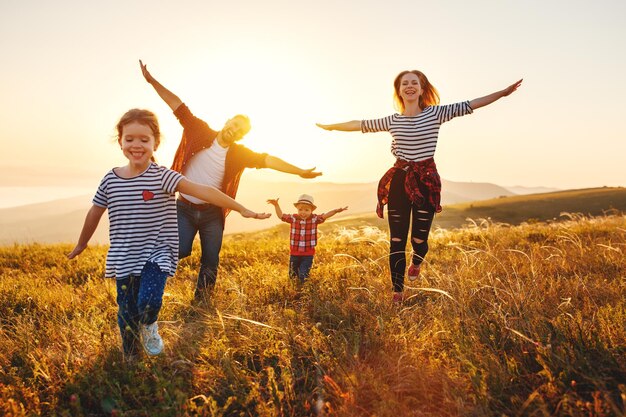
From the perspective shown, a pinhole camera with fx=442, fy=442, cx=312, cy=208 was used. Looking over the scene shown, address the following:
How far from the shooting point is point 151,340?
362cm

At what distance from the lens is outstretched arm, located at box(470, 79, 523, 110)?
492 centimetres

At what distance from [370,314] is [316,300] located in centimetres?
73

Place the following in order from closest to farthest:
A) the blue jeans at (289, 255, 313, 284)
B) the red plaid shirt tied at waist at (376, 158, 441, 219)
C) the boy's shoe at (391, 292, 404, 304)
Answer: the boy's shoe at (391, 292, 404, 304) → the red plaid shirt tied at waist at (376, 158, 441, 219) → the blue jeans at (289, 255, 313, 284)

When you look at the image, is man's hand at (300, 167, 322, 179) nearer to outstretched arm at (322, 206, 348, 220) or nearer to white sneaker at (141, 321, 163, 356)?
outstretched arm at (322, 206, 348, 220)

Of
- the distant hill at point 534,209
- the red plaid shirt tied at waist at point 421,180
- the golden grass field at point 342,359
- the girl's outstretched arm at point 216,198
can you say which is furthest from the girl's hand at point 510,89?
the distant hill at point 534,209

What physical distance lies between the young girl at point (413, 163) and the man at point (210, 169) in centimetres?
109

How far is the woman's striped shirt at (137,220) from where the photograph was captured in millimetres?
3699

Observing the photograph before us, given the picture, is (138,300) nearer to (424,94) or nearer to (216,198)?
(216,198)

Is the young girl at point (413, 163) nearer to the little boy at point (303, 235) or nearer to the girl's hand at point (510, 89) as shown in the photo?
the girl's hand at point (510, 89)

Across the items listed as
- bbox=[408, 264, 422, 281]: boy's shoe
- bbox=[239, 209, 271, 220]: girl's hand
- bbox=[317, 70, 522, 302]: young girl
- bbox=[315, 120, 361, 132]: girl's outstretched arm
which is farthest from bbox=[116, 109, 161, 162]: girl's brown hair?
bbox=[408, 264, 422, 281]: boy's shoe

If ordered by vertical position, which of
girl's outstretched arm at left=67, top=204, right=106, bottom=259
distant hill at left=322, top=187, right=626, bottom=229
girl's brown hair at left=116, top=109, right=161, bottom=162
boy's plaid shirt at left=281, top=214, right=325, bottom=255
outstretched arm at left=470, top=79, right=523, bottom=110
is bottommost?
distant hill at left=322, top=187, right=626, bottom=229

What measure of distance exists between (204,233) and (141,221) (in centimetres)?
199

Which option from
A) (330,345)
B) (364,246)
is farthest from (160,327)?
(364,246)

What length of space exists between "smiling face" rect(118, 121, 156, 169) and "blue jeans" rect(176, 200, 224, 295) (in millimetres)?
1769
